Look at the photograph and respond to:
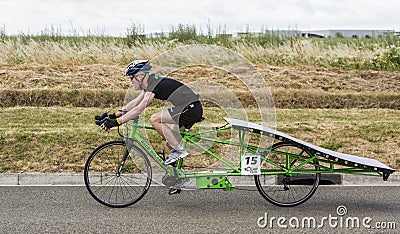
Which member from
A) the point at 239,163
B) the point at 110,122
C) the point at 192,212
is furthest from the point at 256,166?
the point at 110,122

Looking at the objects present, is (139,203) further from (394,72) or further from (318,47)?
(318,47)

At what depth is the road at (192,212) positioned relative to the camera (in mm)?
7062

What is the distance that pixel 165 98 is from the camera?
7996 mm

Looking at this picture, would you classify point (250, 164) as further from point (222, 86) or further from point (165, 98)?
point (222, 86)

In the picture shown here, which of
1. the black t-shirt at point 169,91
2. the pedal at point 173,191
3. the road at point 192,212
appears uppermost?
the black t-shirt at point 169,91

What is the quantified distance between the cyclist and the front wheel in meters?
0.32

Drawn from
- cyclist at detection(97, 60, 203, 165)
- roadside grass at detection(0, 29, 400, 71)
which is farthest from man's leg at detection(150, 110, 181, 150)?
roadside grass at detection(0, 29, 400, 71)

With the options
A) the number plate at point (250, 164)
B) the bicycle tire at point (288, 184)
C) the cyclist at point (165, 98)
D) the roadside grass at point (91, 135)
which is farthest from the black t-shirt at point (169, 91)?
the bicycle tire at point (288, 184)

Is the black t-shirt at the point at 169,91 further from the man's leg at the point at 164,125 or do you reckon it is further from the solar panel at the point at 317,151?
the solar panel at the point at 317,151

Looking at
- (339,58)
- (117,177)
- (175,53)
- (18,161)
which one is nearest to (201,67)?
(175,53)

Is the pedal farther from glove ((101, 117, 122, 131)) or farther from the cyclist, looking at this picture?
glove ((101, 117, 122, 131))

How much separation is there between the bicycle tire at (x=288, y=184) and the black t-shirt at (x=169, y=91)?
1235 mm

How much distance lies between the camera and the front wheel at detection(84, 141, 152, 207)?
26.4 feet

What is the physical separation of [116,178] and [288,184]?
2.26 m
